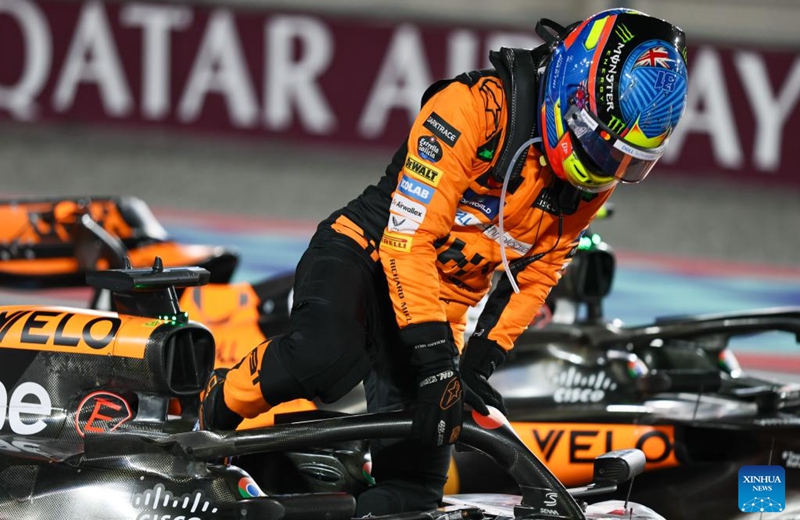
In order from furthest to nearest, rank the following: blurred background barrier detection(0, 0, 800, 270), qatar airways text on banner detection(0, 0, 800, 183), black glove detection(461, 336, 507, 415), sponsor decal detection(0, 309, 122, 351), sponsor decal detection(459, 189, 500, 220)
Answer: qatar airways text on banner detection(0, 0, 800, 183), blurred background barrier detection(0, 0, 800, 270), sponsor decal detection(0, 309, 122, 351), black glove detection(461, 336, 507, 415), sponsor decal detection(459, 189, 500, 220)

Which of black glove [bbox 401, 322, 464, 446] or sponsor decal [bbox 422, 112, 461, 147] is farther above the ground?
sponsor decal [bbox 422, 112, 461, 147]

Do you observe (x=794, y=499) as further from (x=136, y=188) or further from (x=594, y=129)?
(x=136, y=188)

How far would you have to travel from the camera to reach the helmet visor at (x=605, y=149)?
3.91 m

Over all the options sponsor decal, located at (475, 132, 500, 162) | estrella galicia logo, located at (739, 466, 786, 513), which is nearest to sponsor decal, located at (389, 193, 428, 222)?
sponsor decal, located at (475, 132, 500, 162)

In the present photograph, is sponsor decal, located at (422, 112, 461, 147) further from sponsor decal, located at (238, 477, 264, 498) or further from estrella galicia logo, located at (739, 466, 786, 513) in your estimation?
estrella galicia logo, located at (739, 466, 786, 513)

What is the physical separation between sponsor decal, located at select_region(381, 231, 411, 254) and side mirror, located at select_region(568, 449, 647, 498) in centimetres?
97

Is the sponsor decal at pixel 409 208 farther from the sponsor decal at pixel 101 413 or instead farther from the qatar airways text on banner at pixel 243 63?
the qatar airways text on banner at pixel 243 63

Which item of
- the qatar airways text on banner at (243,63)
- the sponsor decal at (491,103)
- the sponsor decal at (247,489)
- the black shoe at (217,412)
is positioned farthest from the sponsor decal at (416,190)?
the qatar airways text on banner at (243,63)

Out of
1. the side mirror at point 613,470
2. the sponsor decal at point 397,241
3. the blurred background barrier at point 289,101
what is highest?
the blurred background barrier at point 289,101

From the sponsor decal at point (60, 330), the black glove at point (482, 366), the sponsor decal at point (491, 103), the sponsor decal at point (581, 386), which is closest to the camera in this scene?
the sponsor decal at point (491, 103)

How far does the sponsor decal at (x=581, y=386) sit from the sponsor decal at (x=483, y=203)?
63.1 inches

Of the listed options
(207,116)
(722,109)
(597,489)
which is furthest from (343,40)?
(597,489)

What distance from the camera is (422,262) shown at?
13.0ft

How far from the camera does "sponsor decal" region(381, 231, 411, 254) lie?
396 cm
